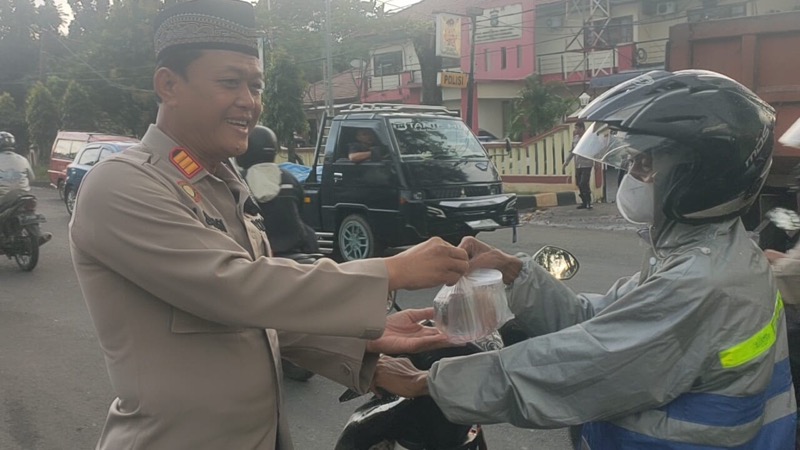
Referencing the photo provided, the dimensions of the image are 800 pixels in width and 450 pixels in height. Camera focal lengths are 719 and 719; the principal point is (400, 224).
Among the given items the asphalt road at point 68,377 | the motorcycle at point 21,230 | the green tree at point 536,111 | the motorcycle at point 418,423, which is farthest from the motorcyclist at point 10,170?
the green tree at point 536,111

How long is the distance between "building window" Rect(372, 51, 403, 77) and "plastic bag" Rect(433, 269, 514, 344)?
105ft

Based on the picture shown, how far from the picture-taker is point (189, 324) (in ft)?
4.76

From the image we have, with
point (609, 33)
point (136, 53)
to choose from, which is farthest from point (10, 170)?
point (609, 33)

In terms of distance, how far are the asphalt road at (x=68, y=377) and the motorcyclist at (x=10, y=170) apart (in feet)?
3.64

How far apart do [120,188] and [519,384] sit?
3.00 feet

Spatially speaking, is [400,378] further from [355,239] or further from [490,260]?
[355,239]

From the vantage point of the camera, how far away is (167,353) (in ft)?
4.73

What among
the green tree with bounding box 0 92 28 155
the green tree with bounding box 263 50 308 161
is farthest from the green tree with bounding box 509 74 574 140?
the green tree with bounding box 0 92 28 155

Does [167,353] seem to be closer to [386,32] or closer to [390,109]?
[390,109]

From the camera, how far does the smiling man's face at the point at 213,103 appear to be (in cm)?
158

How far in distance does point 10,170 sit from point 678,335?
9.87m

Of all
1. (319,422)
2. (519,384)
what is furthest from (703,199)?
(319,422)

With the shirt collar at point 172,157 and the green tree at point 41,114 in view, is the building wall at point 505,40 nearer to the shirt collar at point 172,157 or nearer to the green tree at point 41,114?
the green tree at point 41,114

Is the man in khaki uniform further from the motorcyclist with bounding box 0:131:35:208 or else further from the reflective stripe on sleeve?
the motorcyclist with bounding box 0:131:35:208
